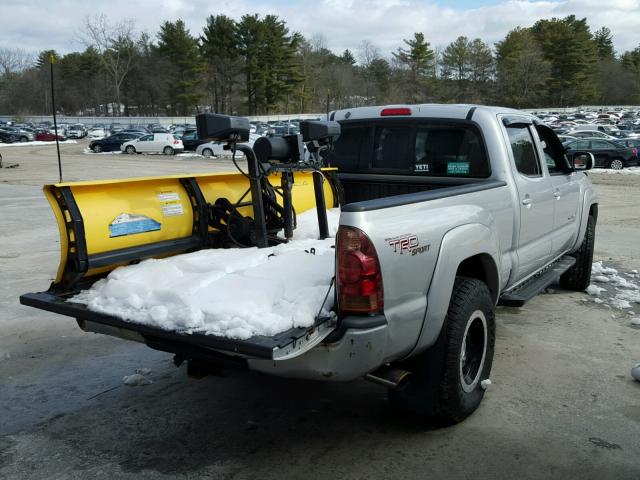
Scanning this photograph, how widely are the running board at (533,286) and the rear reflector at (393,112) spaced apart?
170 cm

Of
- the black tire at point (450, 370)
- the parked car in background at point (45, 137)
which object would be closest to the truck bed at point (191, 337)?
the black tire at point (450, 370)

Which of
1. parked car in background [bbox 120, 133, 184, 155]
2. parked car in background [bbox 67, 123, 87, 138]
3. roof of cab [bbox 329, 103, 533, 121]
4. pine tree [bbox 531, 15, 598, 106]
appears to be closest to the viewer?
roof of cab [bbox 329, 103, 533, 121]

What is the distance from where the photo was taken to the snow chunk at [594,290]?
705 cm

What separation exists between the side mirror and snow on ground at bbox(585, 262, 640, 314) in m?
1.51

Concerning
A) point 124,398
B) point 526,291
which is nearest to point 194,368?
point 124,398

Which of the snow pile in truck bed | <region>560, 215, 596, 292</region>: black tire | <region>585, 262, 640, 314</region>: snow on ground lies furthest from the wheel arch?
<region>560, 215, 596, 292</region>: black tire

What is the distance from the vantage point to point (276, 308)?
3201mm

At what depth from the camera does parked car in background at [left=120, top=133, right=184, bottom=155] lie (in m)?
40.2

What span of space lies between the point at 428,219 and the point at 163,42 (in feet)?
306

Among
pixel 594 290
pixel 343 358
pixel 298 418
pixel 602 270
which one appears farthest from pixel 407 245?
pixel 602 270

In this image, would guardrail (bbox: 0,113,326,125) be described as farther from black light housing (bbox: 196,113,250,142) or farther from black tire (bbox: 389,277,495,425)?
black tire (bbox: 389,277,495,425)

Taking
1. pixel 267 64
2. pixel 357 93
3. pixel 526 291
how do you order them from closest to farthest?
1. pixel 526 291
2. pixel 267 64
3. pixel 357 93

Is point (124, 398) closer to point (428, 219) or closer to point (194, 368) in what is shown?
point (194, 368)

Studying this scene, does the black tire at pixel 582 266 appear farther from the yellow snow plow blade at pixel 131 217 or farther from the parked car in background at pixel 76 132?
the parked car in background at pixel 76 132
